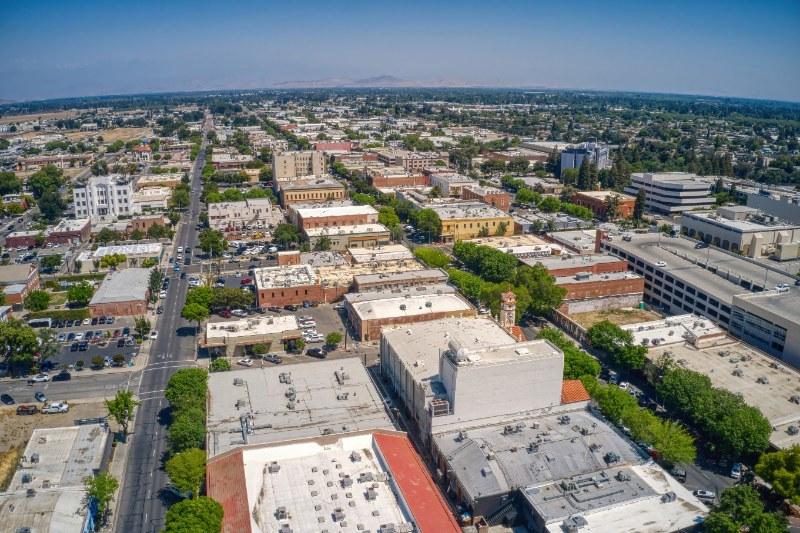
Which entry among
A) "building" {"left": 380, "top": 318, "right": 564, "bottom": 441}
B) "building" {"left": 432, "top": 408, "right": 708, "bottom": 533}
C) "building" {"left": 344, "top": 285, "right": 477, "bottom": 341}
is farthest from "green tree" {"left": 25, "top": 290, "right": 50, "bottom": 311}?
"building" {"left": 432, "top": 408, "right": 708, "bottom": 533}

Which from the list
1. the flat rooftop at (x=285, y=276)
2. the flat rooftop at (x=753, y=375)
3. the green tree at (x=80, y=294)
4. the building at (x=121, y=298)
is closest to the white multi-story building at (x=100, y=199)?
the building at (x=121, y=298)

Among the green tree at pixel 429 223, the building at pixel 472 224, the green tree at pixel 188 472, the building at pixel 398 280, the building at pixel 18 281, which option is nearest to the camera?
the green tree at pixel 188 472

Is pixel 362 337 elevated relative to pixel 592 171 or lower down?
lower down

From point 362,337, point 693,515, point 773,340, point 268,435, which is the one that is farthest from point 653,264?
point 268,435

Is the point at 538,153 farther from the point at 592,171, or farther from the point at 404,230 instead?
the point at 404,230

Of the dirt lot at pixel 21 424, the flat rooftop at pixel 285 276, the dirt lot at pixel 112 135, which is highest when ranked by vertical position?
the dirt lot at pixel 112 135

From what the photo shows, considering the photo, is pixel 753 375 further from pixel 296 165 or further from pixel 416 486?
pixel 296 165

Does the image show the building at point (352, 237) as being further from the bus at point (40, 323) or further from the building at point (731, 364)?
the building at point (731, 364)

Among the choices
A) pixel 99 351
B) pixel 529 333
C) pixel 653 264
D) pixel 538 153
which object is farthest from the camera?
pixel 538 153
